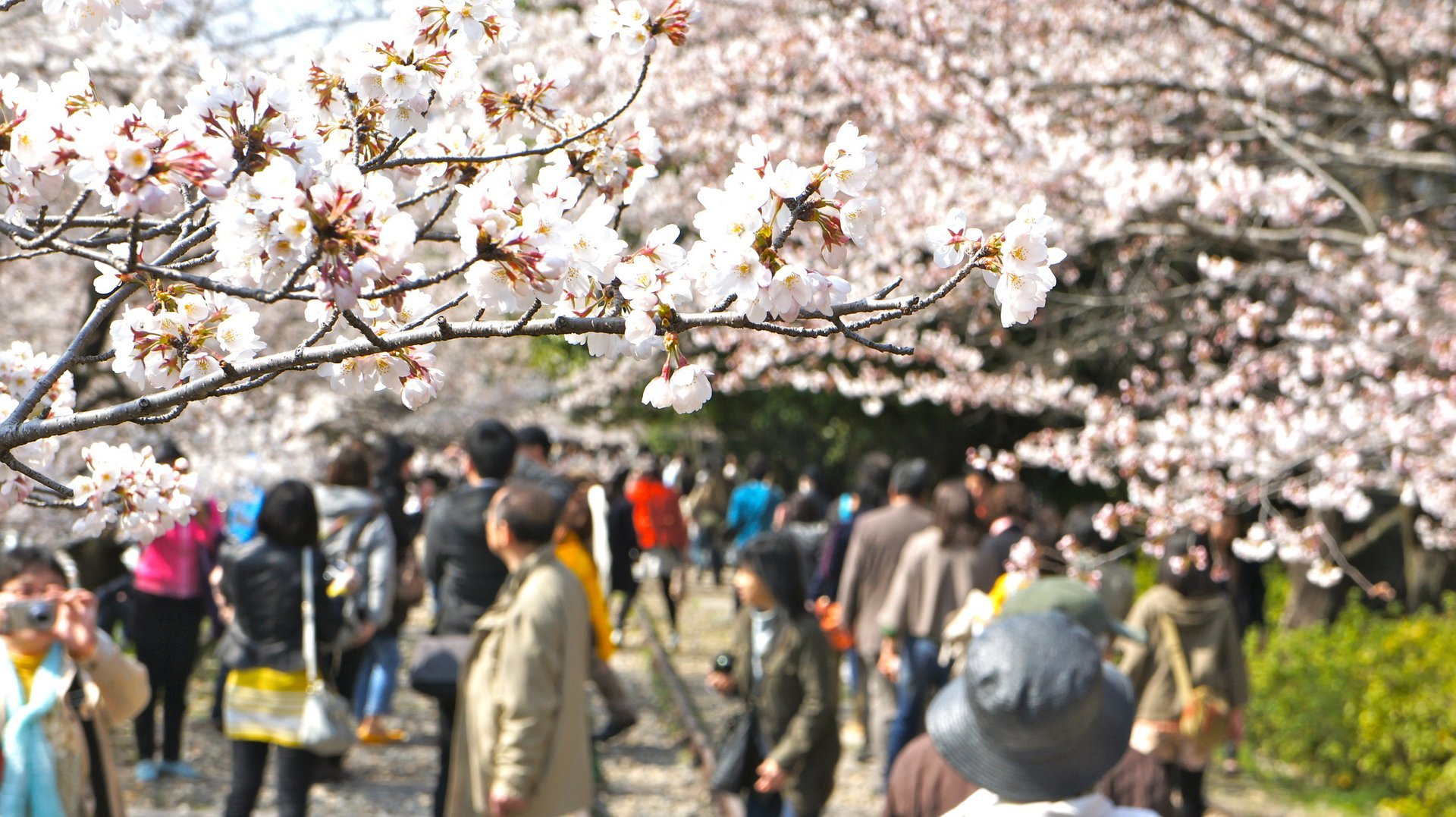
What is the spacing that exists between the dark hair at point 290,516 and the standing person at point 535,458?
116cm

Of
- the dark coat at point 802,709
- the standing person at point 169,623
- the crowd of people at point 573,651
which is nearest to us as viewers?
the crowd of people at point 573,651

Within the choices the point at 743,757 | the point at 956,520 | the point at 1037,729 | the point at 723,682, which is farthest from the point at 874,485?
the point at 1037,729

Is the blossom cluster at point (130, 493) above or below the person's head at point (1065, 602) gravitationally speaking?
above

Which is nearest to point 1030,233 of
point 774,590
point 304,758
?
point 774,590

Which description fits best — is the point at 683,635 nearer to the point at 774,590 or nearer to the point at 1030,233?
the point at 774,590

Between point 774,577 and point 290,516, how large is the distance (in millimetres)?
2100

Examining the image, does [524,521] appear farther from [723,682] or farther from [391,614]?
[391,614]

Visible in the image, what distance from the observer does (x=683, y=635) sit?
15156mm

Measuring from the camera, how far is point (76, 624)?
401 cm

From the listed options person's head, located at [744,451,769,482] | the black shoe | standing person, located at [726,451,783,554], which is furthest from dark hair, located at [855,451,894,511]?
standing person, located at [726,451,783,554]

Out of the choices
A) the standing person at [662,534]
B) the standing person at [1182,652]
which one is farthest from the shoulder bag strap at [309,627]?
the standing person at [662,534]

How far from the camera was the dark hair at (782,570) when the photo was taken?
5.49m

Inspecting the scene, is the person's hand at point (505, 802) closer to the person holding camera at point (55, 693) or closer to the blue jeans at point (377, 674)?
the person holding camera at point (55, 693)

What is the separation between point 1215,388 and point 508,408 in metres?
14.7
